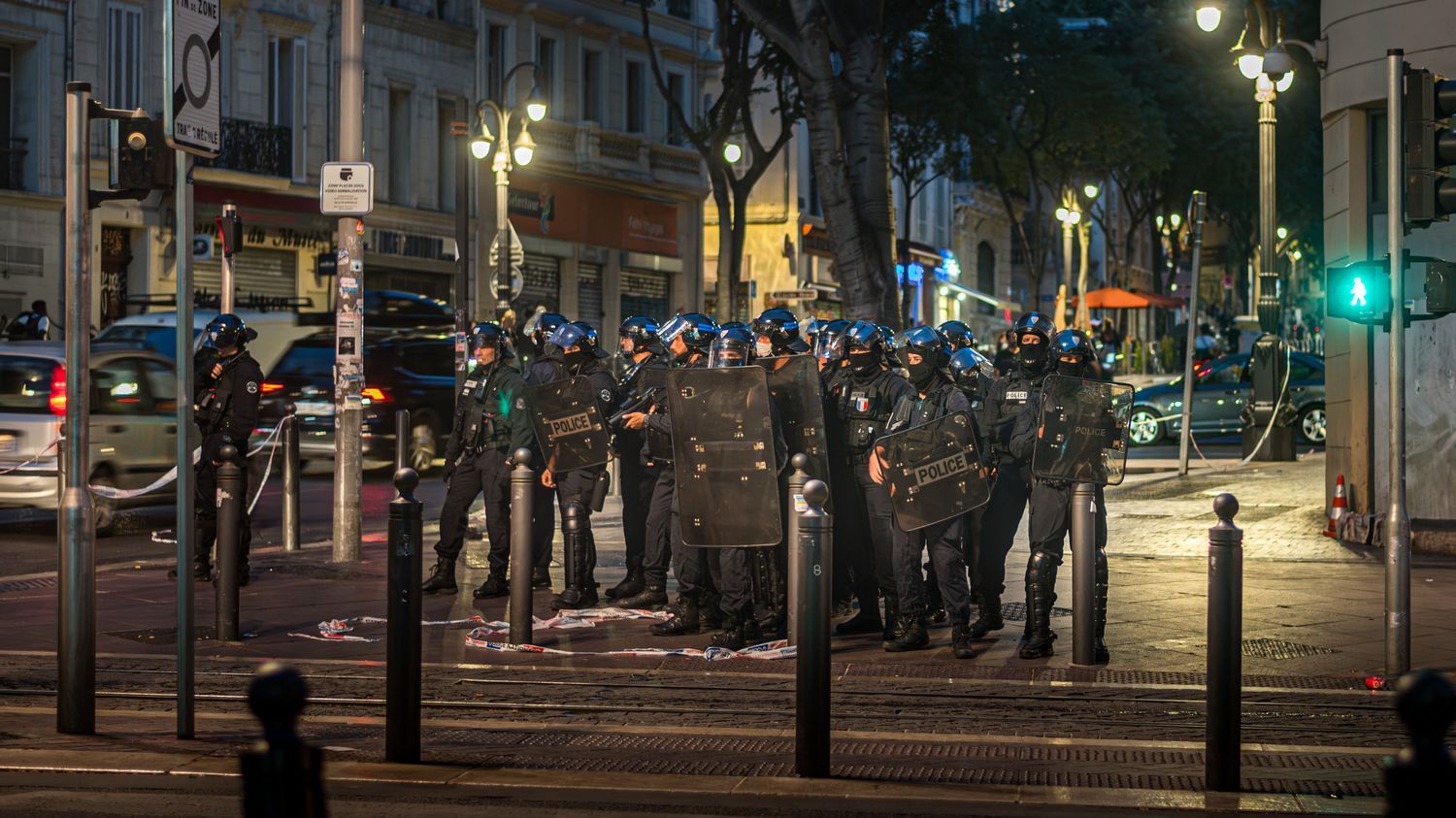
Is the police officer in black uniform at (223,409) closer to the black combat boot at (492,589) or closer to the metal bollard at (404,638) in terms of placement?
the black combat boot at (492,589)

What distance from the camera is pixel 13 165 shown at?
28969 mm

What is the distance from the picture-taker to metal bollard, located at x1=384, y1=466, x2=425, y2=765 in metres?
Result: 6.86

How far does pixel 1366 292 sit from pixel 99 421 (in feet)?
36.4

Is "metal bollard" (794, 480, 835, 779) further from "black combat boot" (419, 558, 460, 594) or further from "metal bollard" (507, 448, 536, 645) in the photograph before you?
"black combat boot" (419, 558, 460, 594)

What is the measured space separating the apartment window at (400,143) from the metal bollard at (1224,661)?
30858 mm

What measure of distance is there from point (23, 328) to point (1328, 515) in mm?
16384

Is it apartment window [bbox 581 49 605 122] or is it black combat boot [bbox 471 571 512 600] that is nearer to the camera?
black combat boot [bbox 471 571 512 600]

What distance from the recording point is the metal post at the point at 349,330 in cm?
1430

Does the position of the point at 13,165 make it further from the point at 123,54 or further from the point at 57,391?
the point at 57,391

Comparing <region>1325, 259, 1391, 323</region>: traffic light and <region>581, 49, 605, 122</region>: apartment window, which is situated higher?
<region>581, 49, 605, 122</region>: apartment window

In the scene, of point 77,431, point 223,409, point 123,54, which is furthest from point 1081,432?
point 123,54

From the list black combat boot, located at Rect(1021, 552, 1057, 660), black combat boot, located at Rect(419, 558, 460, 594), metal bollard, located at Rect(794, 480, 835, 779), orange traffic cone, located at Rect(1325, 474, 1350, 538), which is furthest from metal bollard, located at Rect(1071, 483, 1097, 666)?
orange traffic cone, located at Rect(1325, 474, 1350, 538)

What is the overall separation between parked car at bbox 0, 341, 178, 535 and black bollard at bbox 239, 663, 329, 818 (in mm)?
12936

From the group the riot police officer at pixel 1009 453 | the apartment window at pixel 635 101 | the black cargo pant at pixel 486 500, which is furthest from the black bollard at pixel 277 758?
the apartment window at pixel 635 101
